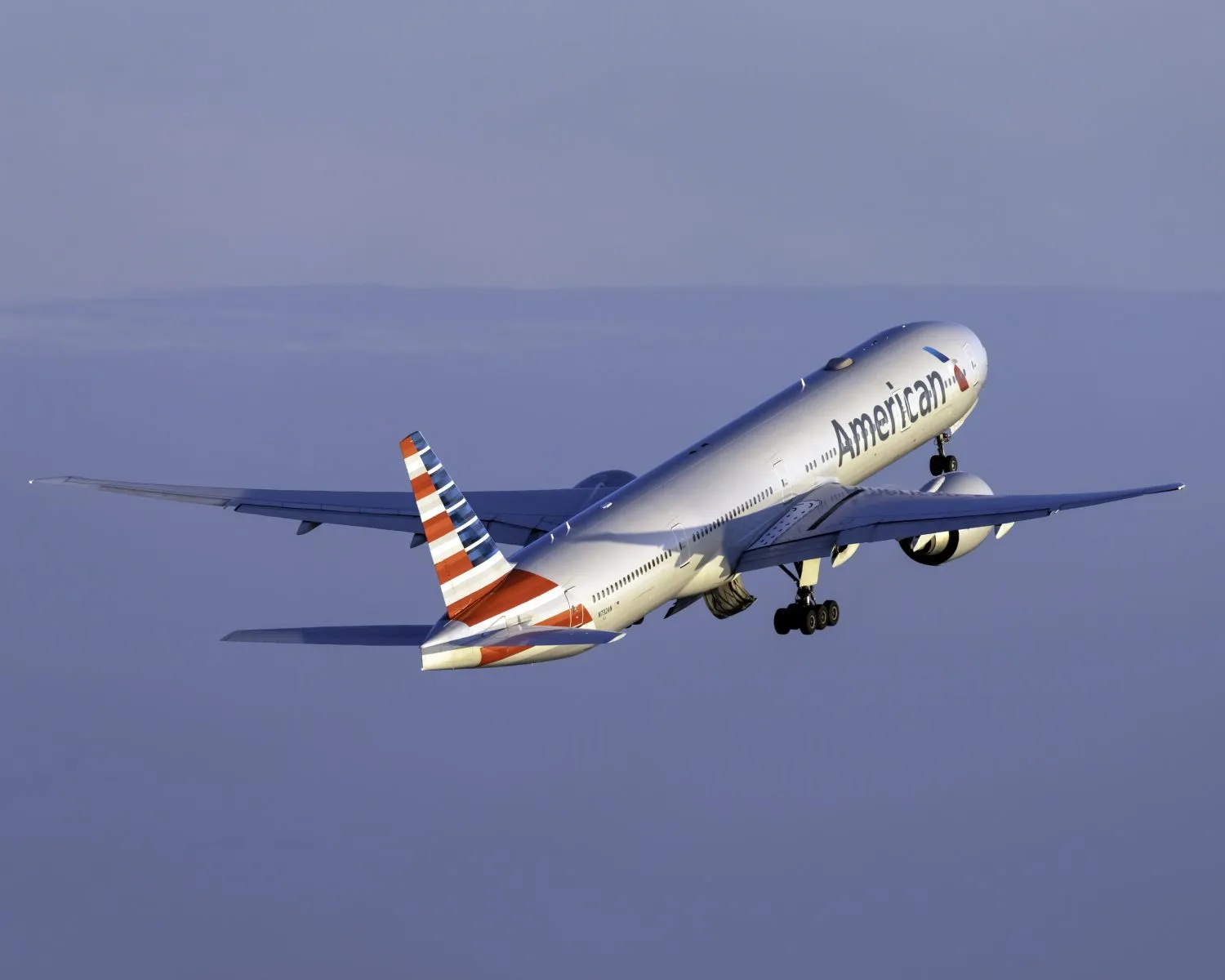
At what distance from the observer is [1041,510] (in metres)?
64.3

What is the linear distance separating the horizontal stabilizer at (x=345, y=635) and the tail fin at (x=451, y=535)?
113 cm

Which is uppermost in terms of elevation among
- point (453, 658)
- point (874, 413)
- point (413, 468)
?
point (874, 413)

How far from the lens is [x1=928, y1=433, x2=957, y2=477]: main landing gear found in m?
80.1

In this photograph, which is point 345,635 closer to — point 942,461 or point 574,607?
point 574,607

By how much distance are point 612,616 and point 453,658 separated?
A: 19.2 feet

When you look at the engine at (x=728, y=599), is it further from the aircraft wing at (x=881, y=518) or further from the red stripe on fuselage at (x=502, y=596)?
the red stripe on fuselage at (x=502, y=596)

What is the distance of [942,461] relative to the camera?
80.2m

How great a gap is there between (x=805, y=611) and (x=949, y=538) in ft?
18.2

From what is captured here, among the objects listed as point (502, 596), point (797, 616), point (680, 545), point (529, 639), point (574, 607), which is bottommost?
point (529, 639)

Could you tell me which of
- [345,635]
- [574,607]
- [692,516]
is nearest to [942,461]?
[692,516]

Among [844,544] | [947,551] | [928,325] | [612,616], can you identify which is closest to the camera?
[612,616]

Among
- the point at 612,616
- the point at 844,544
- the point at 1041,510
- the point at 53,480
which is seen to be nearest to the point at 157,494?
the point at 53,480

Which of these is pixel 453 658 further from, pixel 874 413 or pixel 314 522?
pixel 874 413

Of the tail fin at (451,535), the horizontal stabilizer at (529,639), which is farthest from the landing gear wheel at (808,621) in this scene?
the tail fin at (451,535)
